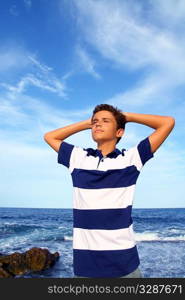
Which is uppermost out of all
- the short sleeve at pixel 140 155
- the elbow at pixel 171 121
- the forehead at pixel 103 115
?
the forehead at pixel 103 115

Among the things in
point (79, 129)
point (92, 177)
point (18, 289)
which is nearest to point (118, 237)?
point (92, 177)

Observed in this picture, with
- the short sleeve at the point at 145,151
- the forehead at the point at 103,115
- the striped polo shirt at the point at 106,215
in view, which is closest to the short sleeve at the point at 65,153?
the striped polo shirt at the point at 106,215

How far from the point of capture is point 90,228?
9.28ft

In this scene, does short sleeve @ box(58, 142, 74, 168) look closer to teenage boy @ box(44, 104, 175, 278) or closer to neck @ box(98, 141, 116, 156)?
teenage boy @ box(44, 104, 175, 278)

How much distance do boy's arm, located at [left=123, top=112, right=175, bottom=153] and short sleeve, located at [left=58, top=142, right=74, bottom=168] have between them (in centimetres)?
68

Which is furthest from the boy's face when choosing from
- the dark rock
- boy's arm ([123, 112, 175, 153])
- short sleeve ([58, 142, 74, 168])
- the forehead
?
the dark rock

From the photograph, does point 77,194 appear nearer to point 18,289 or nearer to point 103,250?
point 103,250

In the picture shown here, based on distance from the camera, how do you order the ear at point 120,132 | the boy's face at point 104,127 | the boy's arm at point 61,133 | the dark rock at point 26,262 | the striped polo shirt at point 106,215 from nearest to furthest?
the striped polo shirt at point 106,215 → the boy's face at point 104,127 → the ear at point 120,132 → the boy's arm at point 61,133 → the dark rock at point 26,262

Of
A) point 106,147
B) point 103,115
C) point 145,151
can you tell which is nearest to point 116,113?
point 103,115

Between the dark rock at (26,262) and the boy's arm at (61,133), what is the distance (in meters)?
9.28

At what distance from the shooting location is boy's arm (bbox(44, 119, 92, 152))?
355cm

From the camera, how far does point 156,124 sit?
3287 millimetres

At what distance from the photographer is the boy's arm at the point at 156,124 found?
3.17 metres

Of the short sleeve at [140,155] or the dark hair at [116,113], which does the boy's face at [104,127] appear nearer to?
the dark hair at [116,113]
